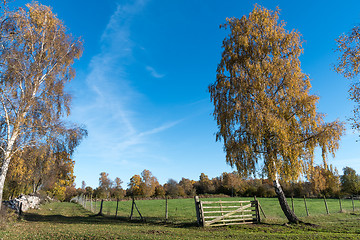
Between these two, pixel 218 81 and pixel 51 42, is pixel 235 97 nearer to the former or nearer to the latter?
pixel 218 81

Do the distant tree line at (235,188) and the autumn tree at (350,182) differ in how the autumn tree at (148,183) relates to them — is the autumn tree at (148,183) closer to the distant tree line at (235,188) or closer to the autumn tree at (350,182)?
the distant tree line at (235,188)

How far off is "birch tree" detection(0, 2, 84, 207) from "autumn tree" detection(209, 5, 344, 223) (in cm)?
1093

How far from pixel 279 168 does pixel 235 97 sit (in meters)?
5.69

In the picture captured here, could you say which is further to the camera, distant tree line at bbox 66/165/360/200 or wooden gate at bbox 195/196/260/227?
distant tree line at bbox 66/165/360/200

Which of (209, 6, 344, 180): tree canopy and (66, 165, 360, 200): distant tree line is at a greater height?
(209, 6, 344, 180): tree canopy

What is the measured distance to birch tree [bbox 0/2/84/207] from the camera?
13086 millimetres

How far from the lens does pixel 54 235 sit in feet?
33.2

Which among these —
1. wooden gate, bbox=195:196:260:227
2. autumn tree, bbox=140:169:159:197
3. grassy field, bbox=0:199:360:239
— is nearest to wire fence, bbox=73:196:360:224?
wooden gate, bbox=195:196:260:227

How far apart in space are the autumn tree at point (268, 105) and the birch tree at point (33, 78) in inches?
430

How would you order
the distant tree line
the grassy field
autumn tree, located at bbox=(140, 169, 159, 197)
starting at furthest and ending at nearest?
1. autumn tree, located at bbox=(140, 169, 159, 197)
2. the distant tree line
3. the grassy field

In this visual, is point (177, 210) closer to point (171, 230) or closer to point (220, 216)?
point (220, 216)

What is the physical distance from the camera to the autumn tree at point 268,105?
47.3 feet

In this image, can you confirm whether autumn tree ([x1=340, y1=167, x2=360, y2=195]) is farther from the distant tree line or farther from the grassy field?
the grassy field

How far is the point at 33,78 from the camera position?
1496 centimetres
